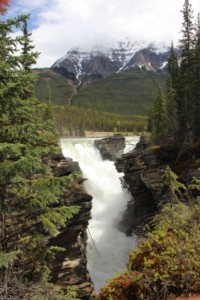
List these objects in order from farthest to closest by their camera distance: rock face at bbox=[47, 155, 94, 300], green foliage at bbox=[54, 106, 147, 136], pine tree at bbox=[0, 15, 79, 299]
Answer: green foliage at bbox=[54, 106, 147, 136], rock face at bbox=[47, 155, 94, 300], pine tree at bbox=[0, 15, 79, 299]

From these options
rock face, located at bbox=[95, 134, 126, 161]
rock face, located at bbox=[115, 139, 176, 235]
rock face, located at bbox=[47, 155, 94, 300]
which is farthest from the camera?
rock face, located at bbox=[95, 134, 126, 161]

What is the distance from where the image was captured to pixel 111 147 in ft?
247

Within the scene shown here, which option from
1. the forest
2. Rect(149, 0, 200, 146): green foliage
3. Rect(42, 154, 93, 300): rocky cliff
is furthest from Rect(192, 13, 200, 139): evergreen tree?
the forest

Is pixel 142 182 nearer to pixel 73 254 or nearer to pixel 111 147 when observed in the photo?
pixel 73 254

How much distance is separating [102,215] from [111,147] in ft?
99.3

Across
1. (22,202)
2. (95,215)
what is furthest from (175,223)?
(95,215)

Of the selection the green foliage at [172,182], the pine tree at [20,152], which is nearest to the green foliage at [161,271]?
the pine tree at [20,152]

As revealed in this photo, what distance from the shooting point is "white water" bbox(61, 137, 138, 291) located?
113ft

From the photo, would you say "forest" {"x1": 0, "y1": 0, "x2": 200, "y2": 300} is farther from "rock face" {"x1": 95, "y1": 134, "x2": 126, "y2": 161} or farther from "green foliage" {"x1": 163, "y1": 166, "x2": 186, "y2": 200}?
"rock face" {"x1": 95, "y1": 134, "x2": 126, "y2": 161}

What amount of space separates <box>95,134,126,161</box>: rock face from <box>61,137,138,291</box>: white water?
1622mm

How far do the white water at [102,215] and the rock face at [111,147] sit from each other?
1622mm

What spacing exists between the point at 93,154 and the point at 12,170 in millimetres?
58317

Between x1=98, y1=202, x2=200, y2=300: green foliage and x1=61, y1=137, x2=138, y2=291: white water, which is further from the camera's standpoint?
x1=61, y1=137, x2=138, y2=291: white water

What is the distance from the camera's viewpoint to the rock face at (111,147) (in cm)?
7136
